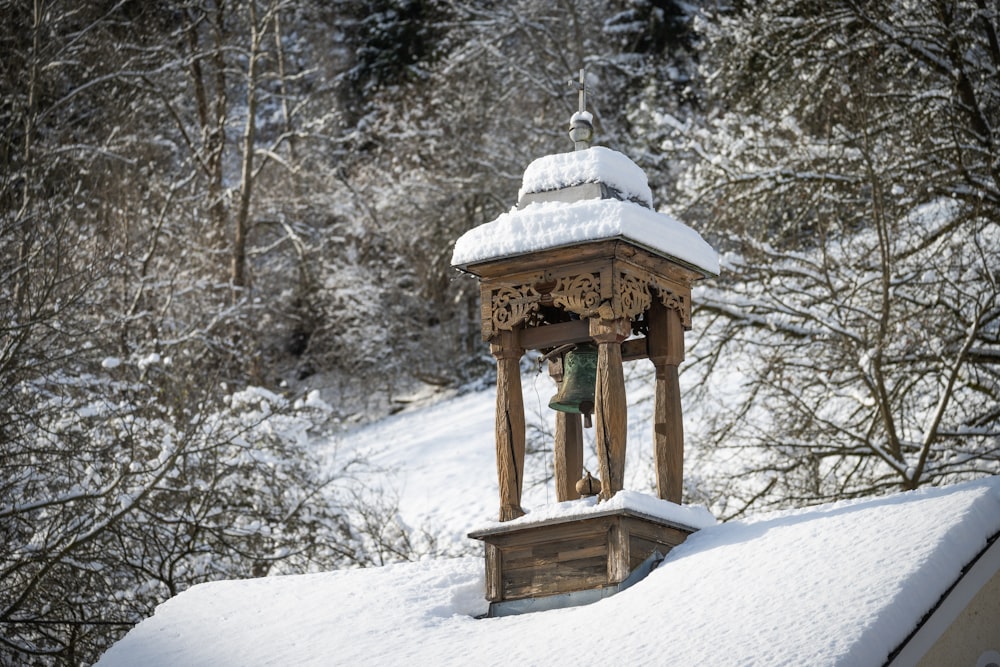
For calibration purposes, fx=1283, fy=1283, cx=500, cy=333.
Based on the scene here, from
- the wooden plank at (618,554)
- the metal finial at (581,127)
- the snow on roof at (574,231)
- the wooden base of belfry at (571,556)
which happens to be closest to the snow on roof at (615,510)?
the wooden base of belfry at (571,556)

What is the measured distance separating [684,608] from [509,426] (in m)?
1.54

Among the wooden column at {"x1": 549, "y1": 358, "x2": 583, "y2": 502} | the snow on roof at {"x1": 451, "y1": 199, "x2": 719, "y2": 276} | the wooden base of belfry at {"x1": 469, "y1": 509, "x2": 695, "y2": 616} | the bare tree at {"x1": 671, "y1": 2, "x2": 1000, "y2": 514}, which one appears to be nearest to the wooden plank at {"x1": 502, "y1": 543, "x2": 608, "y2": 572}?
the wooden base of belfry at {"x1": 469, "y1": 509, "x2": 695, "y2": 616}

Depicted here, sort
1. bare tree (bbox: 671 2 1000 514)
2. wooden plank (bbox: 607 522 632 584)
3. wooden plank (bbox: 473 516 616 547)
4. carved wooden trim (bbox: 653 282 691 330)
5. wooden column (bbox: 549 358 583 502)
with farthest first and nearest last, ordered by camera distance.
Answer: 1. bare tree (bbox: 671 2 1000 514)
2. wooden column (bbox: 549 358 583 502)
3. carved wooden trim (bbox: 653 282 691 330)
4. wooden plank (bbox: 473 516 616 547)
5. wooden plank (bbox: 607 522 632 584)

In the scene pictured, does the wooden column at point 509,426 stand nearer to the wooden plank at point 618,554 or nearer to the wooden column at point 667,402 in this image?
the wooden plank at point 618,554

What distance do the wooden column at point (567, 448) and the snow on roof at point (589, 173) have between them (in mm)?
992

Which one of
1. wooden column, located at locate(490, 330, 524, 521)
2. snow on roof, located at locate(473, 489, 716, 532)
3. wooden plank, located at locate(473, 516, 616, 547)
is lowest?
wooden plank, located at locate(473, 516, 616, 547)

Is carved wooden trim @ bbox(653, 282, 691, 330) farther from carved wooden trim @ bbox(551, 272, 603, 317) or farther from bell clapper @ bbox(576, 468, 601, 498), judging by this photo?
bell clapper @ bbox(576, 468, 601, 498)

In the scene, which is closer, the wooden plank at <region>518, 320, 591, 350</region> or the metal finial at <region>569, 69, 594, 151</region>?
the wooden plank at <region>518, 320, 591, 350</region>

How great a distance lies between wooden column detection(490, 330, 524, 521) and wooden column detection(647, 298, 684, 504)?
0.69 m

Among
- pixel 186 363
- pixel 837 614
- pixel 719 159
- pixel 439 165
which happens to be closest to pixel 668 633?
pixel 837 614

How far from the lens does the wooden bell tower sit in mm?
6160

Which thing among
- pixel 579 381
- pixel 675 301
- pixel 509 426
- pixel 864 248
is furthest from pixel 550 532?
pixel 864 248

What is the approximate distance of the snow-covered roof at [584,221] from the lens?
6277 mm

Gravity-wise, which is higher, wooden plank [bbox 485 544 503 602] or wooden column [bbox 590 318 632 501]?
wooden column [bbox 590 318 632 501]
